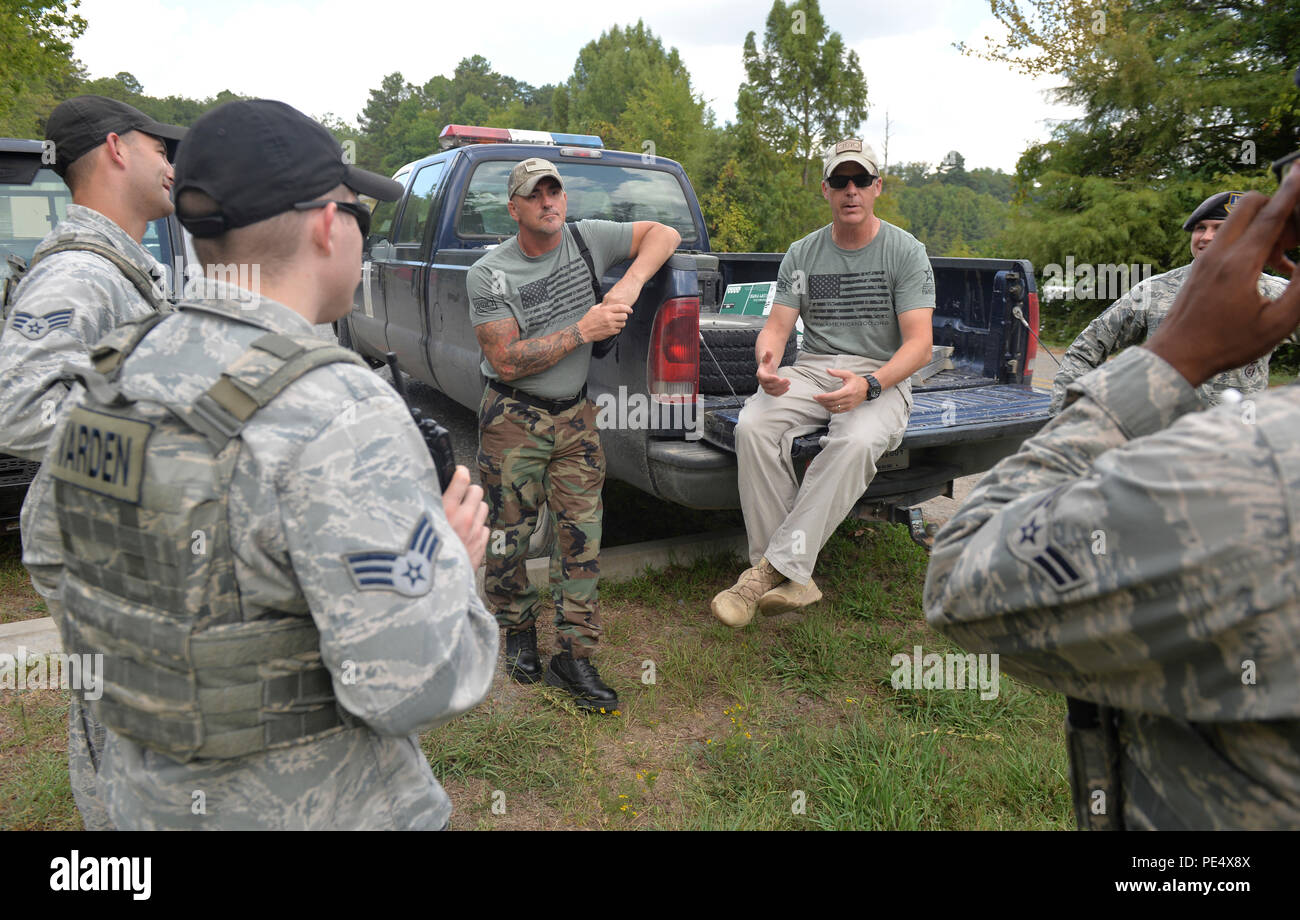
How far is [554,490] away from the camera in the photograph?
3.44 m

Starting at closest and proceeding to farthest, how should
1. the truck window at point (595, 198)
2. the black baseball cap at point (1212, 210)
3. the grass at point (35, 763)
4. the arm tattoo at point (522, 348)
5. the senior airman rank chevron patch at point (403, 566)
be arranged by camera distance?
the senior airman rank chevron patch at point (403, 566)
the grass at point (35, 763)
the arm tattoo at point (522, 348)
the black baseball cap at point (1212, 210)
the truck window at point (595, 198)

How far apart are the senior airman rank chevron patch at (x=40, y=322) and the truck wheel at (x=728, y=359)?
270 centimetres

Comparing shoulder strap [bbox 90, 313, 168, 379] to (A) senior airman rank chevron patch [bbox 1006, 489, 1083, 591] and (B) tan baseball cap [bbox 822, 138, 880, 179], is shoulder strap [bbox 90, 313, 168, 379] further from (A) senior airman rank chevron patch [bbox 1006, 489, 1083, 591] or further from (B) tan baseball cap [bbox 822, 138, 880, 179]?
(B) tan baseball cap [bbox 822, 138, 880, 179]

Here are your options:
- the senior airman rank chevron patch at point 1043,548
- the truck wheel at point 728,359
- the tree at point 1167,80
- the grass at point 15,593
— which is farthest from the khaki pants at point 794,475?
the tree at point 1167,80

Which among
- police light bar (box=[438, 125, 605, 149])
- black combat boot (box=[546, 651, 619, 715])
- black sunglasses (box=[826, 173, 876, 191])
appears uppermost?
police light bar (box=[438, 125, 605, 149])

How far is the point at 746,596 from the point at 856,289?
146cm

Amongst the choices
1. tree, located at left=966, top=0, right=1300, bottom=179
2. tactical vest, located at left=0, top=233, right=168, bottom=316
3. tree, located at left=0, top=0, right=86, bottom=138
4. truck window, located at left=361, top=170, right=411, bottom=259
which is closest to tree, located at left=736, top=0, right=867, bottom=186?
tree, located at left=966, top=0, right=1300, bottom=179

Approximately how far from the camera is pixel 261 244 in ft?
4.29

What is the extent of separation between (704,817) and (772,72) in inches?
1033

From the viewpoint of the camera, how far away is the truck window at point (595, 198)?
5176 mm

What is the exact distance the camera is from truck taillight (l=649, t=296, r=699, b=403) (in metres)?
3.40

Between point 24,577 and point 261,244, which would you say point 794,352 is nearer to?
point 261,244

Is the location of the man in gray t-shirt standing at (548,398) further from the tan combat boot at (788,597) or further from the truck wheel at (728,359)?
the truck wheel at (728,359)

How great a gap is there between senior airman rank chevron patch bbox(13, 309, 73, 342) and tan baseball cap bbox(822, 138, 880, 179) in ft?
9.27
